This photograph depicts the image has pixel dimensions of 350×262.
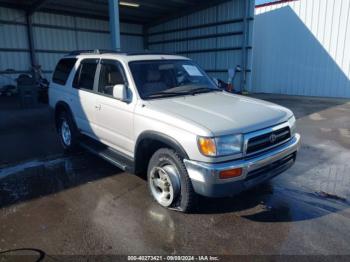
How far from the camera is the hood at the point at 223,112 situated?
10.1 ft

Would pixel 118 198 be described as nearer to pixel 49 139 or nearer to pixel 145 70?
pixel 145 70

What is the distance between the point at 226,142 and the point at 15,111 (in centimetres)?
1051

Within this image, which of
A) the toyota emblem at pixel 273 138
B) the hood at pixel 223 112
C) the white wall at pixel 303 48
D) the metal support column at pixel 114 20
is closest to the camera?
the hood at pixel 223 112

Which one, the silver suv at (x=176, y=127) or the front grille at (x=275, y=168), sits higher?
the silver suv at (x=176, y=127)

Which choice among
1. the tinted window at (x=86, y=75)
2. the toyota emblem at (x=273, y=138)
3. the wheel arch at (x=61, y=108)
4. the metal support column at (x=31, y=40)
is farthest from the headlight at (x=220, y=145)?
the metal support column at (x=31, y=40)

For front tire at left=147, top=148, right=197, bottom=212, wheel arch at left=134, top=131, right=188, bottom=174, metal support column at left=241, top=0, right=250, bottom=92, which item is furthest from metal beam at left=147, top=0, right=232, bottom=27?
front tire at left=147, top=148, right=197, bottom=212

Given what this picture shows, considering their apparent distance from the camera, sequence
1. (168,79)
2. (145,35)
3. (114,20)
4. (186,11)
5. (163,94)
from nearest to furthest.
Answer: (163,94) < (168,79) < (114,20) < (186,11) < (145,35)

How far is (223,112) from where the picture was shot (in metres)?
3.40

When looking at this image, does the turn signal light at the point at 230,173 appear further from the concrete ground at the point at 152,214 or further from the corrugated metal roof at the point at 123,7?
the corrugated metal roof at the point at 123,7

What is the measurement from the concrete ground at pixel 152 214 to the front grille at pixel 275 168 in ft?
1.79

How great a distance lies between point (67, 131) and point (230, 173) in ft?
13.4

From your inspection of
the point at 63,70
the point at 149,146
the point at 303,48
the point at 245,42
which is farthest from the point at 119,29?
the point at 149,146

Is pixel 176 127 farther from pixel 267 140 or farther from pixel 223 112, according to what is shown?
pixel 267 140

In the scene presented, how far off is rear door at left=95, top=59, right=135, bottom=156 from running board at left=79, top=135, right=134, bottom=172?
0.10 m
